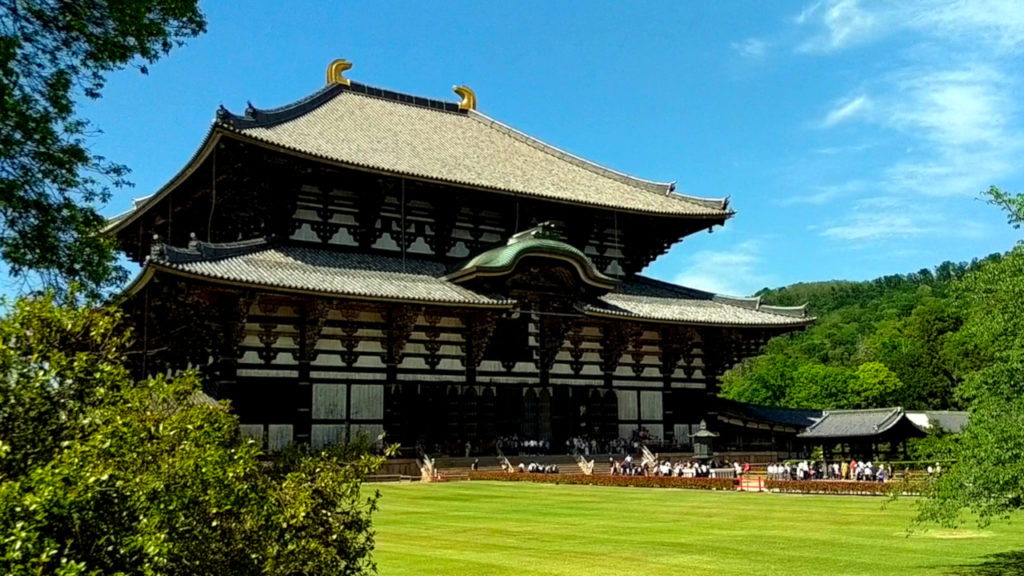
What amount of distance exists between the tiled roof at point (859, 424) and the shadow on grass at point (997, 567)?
3346 centimetres

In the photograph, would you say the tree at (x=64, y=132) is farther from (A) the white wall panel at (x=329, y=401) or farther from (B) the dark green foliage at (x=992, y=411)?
(A) the white wall panel at (x=329, y=401)

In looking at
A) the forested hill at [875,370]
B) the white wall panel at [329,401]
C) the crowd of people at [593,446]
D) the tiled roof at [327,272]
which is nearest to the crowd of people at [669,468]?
the crowd of people at [593,446]

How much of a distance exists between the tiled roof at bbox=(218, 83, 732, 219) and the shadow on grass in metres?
26.7

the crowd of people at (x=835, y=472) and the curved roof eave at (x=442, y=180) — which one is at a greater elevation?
the curved roof eave at (x=442, y=180)

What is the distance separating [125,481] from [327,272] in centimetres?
2934

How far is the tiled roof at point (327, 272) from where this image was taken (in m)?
31.0

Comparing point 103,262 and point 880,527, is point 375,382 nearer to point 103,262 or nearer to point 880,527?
point 880,527

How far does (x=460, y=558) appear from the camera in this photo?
1476 centimetres

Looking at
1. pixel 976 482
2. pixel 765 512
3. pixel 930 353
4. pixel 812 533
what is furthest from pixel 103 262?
pixel 930 353

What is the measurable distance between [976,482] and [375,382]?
26896 mm

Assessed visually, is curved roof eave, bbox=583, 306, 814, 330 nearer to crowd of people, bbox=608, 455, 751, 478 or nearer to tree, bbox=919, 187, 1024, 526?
crowd of people, bbox=608, 455, 751, 478

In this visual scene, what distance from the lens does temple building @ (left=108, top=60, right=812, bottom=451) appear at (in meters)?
33.7

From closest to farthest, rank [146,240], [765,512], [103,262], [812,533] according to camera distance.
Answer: [103,262] → [812,533] → [765,512] → [146,240]

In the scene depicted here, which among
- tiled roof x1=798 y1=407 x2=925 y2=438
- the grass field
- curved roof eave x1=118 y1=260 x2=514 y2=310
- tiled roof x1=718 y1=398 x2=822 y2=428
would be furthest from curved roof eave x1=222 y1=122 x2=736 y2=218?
the grass field
